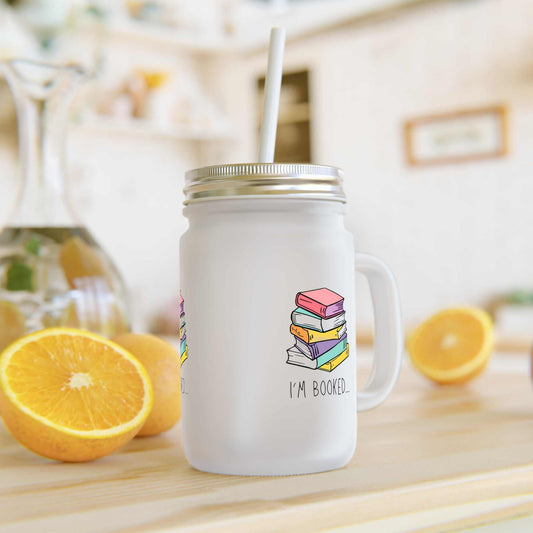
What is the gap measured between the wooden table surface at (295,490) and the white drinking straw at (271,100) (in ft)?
0.67

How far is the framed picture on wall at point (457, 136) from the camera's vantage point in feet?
11.7

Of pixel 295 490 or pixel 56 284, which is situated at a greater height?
pixel 56 284

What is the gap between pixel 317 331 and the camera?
1.57 ft

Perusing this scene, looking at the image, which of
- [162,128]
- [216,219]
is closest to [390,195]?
[162,128]

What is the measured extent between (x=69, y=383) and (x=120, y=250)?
369 centimetres

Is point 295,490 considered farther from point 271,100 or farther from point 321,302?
point 271,100

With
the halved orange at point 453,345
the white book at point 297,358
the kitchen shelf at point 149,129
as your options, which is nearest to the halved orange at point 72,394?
the white book at point 297,358

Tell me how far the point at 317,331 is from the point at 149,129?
11.9 feet

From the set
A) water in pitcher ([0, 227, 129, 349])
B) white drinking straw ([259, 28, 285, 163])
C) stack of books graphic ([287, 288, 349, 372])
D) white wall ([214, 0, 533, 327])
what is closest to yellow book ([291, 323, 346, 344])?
stack of books graphic ([287, 288, 349, 372])

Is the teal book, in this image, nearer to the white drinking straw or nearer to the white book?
the white book

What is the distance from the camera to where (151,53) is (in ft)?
14.1

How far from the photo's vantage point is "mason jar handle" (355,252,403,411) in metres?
0.55

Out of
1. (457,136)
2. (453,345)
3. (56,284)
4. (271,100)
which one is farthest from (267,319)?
(457,136)

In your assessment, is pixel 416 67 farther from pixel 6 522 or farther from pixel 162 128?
pixel 6 522
